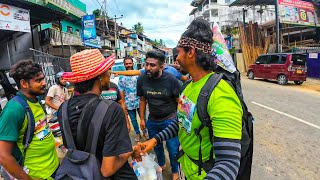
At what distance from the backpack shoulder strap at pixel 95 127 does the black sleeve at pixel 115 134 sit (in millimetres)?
31

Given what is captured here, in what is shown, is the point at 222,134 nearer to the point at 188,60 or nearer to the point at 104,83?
the point at 188,60

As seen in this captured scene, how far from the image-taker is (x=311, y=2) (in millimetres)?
22172

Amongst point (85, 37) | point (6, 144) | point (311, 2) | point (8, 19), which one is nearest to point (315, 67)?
point (311, 2)

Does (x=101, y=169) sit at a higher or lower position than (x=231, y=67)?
lower

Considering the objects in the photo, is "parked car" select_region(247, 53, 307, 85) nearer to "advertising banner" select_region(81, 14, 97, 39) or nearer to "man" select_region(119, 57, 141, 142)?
"man" select_region(119, 57, 141, 142)

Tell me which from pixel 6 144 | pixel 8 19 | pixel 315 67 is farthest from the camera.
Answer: pixel 315 67

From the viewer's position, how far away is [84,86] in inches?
65.8

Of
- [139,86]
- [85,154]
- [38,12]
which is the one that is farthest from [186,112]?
[38,12]

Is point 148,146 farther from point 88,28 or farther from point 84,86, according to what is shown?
point 88,28

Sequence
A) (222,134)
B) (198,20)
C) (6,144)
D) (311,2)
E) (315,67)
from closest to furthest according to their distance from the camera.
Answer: (222,134), (198,20), (6,144), (315,67), (311,2)

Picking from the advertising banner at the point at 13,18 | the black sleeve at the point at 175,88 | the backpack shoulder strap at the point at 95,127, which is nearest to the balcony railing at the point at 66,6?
the advertising banner at the point at 13,18

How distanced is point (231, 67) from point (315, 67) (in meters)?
18.2

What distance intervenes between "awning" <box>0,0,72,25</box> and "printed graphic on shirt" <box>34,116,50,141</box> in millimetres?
8872

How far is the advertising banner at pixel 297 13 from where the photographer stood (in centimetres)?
2022
